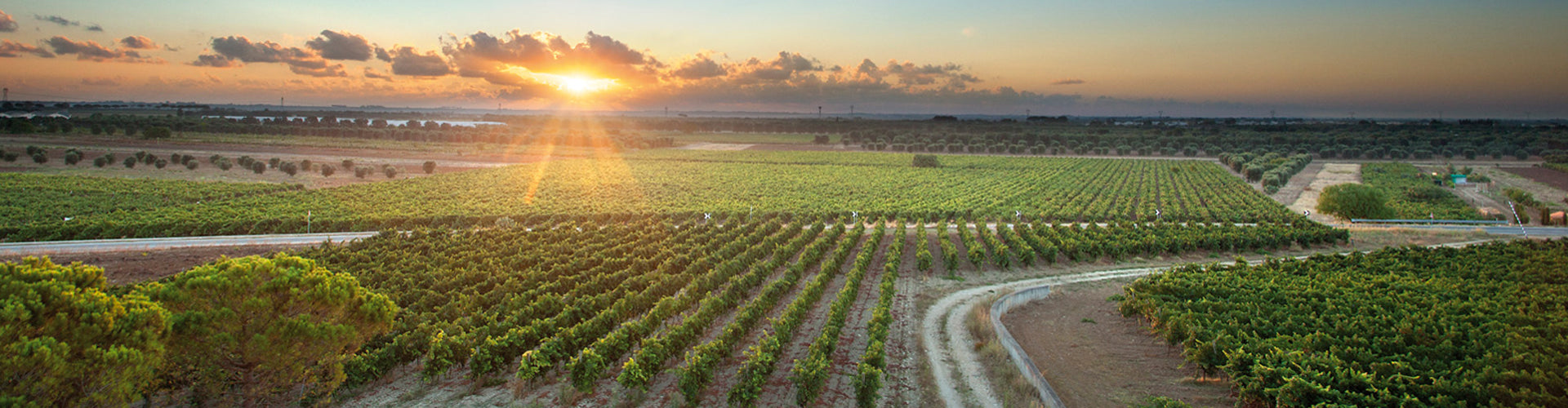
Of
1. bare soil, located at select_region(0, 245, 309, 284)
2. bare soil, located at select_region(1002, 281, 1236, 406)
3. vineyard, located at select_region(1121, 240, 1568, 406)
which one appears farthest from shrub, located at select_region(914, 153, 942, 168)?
bare soil, located at select_region(0, 245, 309, 284)

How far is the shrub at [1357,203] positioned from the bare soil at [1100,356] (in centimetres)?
3286

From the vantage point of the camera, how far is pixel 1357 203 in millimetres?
49750

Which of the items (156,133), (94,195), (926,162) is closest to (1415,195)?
(926,162)

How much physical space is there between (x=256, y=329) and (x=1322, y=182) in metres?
99.1

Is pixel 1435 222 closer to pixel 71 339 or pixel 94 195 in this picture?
pixel 71 339

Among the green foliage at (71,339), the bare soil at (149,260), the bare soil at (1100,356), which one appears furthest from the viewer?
the bare soil at (149,260)

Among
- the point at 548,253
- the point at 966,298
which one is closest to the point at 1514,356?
the point at 966,298

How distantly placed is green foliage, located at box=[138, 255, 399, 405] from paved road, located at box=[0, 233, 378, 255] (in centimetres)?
2591

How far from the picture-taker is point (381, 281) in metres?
27.3

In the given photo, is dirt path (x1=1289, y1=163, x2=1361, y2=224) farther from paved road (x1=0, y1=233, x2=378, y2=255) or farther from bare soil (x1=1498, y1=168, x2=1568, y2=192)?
paved road (x1=0, y1=233, x2=378, y2=255)

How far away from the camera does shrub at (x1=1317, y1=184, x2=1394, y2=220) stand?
162 ft

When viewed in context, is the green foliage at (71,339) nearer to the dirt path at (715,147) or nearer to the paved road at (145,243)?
the paved road at (145,243)

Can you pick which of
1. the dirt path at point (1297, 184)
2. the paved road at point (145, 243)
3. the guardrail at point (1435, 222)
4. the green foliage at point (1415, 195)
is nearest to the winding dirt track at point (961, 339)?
the guardrail at point (1435, 222)

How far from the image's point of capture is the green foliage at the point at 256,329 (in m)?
14.4
